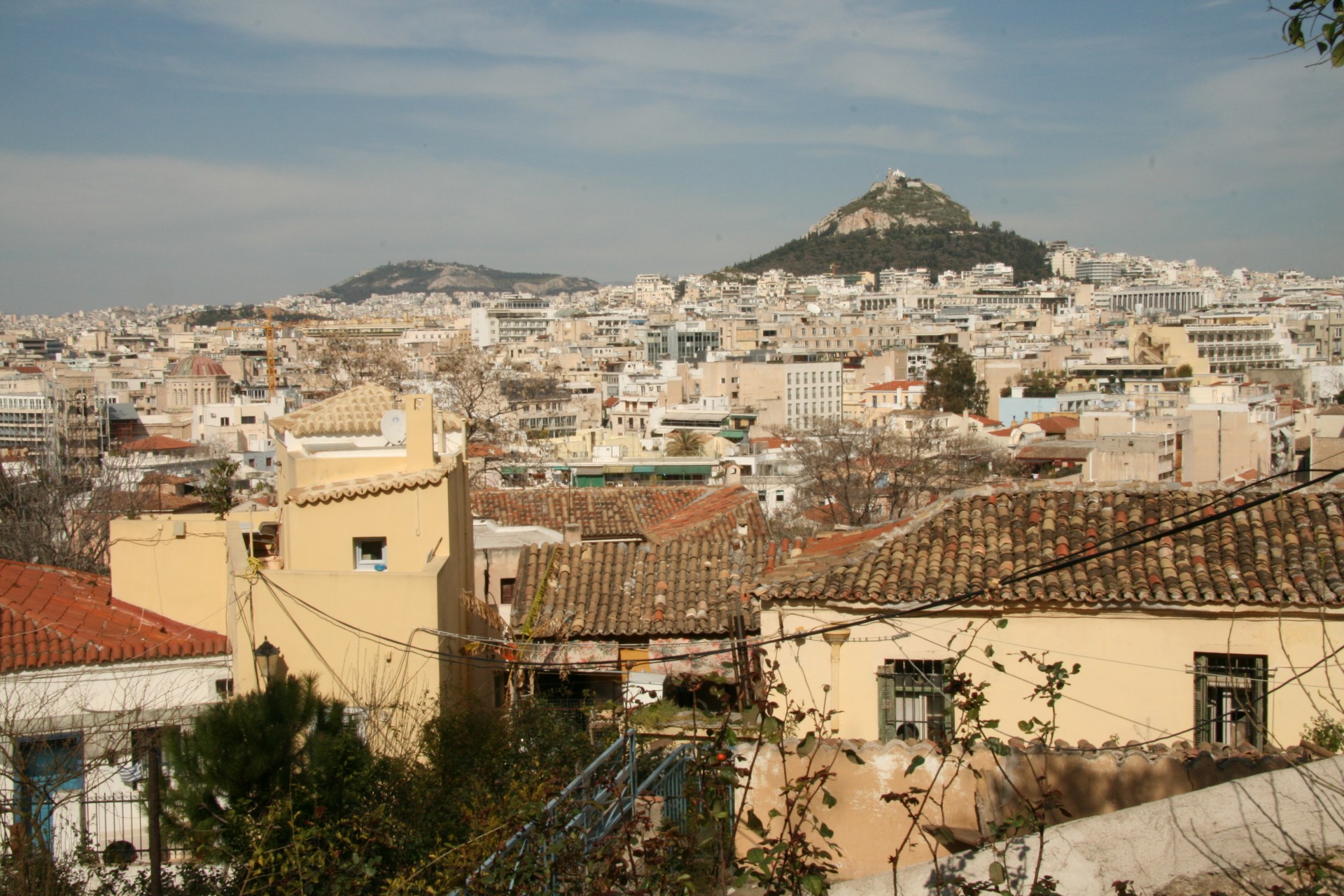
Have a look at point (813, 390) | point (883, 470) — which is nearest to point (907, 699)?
point (883, 470)

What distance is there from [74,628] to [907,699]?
19.3ft

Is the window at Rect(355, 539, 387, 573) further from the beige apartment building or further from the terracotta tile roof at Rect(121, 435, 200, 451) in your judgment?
the beige apartment building

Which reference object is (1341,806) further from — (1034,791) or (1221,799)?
(1034,791)

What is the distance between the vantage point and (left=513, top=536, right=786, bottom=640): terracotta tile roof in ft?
34.4

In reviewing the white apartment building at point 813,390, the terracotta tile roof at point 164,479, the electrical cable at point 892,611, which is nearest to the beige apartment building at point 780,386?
the white apartment building at point 813,390

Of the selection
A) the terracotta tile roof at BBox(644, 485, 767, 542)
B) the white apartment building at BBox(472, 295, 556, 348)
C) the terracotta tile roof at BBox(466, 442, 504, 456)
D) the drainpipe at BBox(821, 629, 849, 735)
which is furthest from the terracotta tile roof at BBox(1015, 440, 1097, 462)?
the white apartment building at BBox(472, 295, 556, 348)

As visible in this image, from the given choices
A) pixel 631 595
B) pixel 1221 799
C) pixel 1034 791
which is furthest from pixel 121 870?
pixel 631 595

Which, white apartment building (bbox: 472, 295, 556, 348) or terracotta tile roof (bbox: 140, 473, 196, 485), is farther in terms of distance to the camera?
white apartment building (bbox: 472, 295, 556, 348)

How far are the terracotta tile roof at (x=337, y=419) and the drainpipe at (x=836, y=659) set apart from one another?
174 inches

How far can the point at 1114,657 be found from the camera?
Answer: 7.54 metres

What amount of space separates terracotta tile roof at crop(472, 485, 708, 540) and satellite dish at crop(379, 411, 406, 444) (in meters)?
6.18

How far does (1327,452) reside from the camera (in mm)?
20156

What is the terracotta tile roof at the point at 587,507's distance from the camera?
1689cm

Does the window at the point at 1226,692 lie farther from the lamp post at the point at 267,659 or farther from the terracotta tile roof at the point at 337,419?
the terracotta tile roof at the point at 337,419
